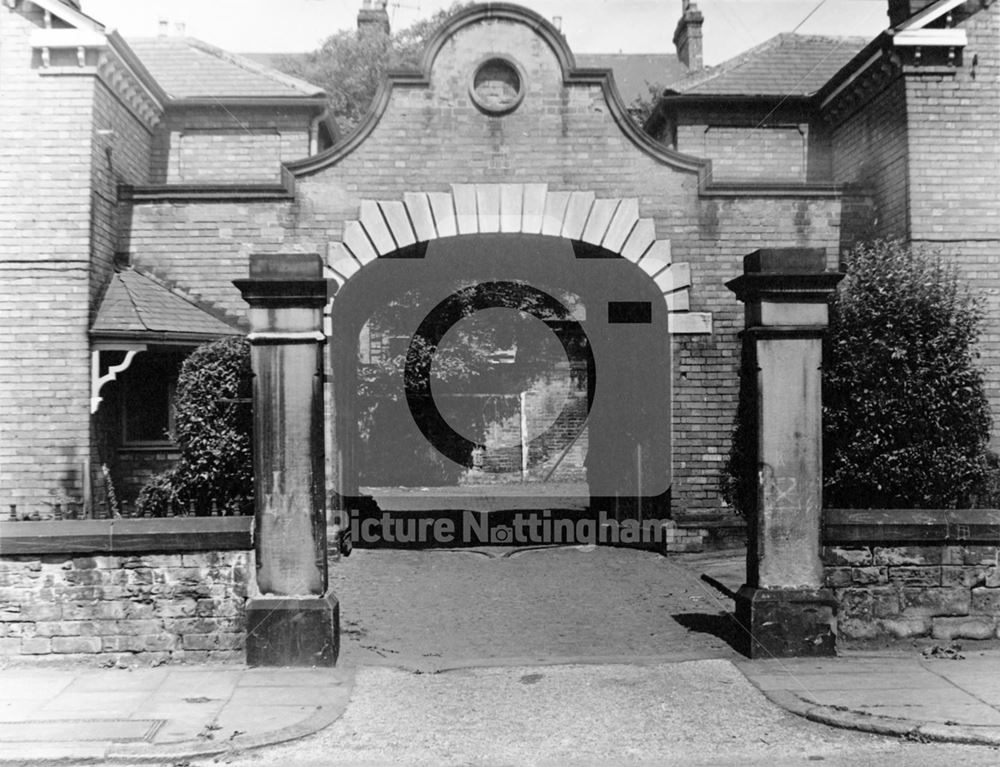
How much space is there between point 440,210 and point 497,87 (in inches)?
70.0

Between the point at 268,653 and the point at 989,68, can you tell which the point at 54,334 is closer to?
the point at 268,653

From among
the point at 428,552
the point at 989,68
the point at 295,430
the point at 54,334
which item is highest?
the point at 989,68

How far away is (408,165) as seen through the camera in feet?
38.8

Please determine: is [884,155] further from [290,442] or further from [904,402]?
[290,442]

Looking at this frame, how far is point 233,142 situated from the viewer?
15.8m

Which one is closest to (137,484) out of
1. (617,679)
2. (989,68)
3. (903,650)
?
(617,679)

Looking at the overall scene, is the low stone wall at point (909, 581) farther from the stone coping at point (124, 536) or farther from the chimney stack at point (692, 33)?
the chimney stack at point (692, 33)

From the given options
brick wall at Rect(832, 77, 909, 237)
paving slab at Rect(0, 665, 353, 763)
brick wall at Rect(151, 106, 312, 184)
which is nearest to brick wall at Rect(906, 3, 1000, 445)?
brick wall at Rect(832, 77, 909, 237)

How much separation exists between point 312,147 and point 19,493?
7.77 m

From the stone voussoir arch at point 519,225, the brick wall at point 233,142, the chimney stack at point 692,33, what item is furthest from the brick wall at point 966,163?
the chimney stack at point 692,33

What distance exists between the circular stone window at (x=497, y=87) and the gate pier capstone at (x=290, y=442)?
6.02m

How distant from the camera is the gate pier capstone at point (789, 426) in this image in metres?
6.68

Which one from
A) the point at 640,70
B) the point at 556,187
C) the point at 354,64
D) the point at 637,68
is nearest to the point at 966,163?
the point at 556,187

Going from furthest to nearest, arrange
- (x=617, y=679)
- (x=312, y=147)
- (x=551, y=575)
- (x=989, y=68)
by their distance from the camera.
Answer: (x=312, y=147), (x=989, y=68), (x=551, y=575), (x=617, y=679)
